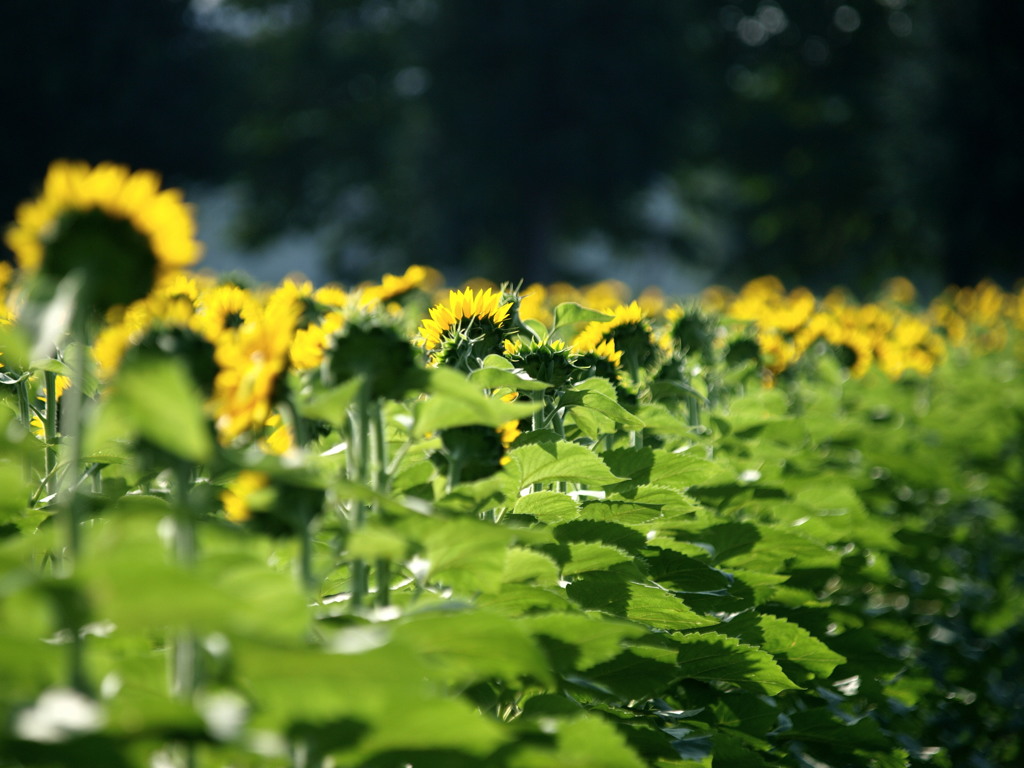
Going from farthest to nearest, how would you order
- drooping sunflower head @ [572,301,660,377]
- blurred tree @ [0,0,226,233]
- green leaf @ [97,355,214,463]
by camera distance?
blurred tree @ [0,0,226,233] < drooping sunflower head @ [572,301,660,377] < green leaf @ [97,355,214,463]

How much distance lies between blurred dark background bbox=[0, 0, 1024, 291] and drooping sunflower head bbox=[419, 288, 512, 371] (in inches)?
1120

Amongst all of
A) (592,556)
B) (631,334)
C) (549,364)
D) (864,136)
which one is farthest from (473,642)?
(864,136)

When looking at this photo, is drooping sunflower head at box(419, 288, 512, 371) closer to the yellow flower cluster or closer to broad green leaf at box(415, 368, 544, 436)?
broad green leaf at box(415, 368, 544, 436)

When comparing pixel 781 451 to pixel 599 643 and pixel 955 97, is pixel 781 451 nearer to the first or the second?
pixel 599 643

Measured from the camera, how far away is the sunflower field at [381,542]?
95 centimetres

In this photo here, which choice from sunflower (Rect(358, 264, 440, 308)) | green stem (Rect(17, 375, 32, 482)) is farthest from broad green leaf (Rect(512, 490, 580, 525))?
sunflower (Rect(358, 264, 440, 308))

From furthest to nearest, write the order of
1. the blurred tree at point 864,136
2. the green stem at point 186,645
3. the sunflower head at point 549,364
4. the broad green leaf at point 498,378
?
the blurred tree at point 864,136, the sunflower head at point 549,364, the broad green leaf at point 498,378, the green stem at point 186,645

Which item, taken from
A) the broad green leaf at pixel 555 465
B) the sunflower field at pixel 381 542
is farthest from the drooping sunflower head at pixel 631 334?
the broad green leaf at pixel 555 465

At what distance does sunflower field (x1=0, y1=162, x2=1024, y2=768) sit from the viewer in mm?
949

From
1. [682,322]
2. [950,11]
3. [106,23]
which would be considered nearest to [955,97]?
[950,11]

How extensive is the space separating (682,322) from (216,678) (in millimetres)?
2559

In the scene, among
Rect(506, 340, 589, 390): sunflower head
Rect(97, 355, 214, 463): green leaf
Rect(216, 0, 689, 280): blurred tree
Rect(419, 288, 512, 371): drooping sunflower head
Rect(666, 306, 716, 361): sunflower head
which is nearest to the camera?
Rect(97, 355, 214, 463): green leaf

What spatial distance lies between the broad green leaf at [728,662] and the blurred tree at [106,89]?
96.7 feet

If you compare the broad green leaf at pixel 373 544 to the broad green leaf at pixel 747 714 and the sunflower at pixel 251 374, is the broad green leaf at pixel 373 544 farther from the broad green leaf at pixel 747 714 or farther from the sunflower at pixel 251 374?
the broad green leaf at pixel 747 714
